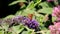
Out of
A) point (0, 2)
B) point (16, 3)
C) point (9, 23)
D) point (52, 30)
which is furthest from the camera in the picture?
point (0, 2)

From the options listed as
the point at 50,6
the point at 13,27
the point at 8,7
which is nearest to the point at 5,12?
the point at 8,7

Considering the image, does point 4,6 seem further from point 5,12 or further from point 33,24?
point 33,24

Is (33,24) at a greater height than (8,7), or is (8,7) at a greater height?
(8,7)

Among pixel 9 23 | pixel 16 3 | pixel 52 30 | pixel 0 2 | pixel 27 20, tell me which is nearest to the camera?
pixel 9 23

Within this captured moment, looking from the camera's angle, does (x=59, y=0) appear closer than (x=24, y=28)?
No

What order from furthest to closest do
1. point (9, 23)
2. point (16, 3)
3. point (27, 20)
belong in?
point (16, 3) → point (27, 20) → point (9, 23)

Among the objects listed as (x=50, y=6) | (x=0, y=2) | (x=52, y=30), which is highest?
(x=0, y=2)

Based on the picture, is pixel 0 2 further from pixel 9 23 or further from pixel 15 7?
pixel 9 23

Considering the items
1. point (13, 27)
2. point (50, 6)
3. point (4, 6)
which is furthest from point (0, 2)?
point (13, 27)

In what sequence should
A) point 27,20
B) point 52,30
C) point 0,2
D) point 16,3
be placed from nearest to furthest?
point 27,20 → point 52,30 → point 16,3 → point 0,2
